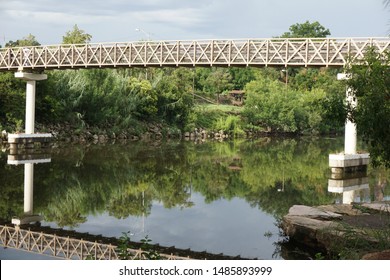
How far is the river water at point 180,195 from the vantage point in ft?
44.2

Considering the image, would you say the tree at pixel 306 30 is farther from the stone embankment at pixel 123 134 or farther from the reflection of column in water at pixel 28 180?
the reflection of column in water at pixel 28 180

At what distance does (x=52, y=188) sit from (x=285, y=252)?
10.2 meters

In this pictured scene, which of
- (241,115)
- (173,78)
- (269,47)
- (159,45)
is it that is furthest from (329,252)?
(241,115)

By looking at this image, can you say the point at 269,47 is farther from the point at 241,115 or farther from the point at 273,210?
the point at 241,115

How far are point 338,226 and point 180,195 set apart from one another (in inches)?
356

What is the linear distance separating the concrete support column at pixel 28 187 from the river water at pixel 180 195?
16 centimetres

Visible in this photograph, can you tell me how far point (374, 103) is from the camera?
9156mm

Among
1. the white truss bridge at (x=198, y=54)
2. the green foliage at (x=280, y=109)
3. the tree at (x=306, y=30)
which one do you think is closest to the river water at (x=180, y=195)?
the white truss bridge at (x=198, y=54)

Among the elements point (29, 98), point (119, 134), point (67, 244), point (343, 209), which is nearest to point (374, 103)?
point (343, 209)

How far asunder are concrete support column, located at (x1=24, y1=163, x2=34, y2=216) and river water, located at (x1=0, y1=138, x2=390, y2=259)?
0.16 meters

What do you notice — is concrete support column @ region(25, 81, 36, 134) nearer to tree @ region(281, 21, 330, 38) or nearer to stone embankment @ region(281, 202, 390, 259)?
stone embankment @ region(281, 202, 390, 259)

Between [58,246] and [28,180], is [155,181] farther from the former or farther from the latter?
[58,246]

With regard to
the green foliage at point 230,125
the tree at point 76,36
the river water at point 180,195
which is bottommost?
the river water at point 180,195
